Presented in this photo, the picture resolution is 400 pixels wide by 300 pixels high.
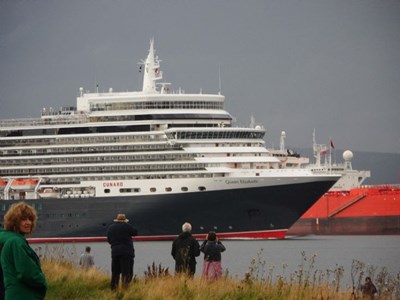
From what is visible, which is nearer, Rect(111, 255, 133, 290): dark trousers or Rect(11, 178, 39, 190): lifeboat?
Rect(111, 255, 133, 290): dark trousers

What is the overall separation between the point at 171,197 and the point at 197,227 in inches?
79.9

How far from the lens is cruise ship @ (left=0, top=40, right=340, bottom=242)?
59188 mm

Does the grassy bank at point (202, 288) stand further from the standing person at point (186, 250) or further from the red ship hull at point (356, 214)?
the red ship hull at point (356, 214)

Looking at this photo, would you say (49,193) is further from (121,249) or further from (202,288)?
(202,288)

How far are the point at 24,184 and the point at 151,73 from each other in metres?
9.36

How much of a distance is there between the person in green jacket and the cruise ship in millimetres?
48893

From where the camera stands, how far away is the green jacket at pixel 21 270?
9859 millimetres

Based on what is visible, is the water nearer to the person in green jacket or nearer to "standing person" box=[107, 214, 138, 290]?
"standing person" box=[107, 214, 138, 290]

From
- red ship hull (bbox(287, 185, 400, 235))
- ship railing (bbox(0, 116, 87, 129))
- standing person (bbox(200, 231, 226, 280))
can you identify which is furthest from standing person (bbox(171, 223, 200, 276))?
red ship hull (bbox(287, 185, 400, 235))

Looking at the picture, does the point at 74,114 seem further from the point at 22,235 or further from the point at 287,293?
the point at 22,235

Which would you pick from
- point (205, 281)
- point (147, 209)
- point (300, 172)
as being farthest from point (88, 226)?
point (205, 281)

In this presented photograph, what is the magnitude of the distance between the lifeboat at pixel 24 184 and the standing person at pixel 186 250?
147ft

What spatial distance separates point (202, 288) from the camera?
16453 millimetres

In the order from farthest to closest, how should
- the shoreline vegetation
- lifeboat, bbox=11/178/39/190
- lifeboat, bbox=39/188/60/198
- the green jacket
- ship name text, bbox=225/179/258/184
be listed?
lifeboat, bbox=11/178/39/190 < lifeboat, bbox=39/188/60/198 < ship name text, bbox=225/179/258/184 < the shoreline vegetation < the green jacket
